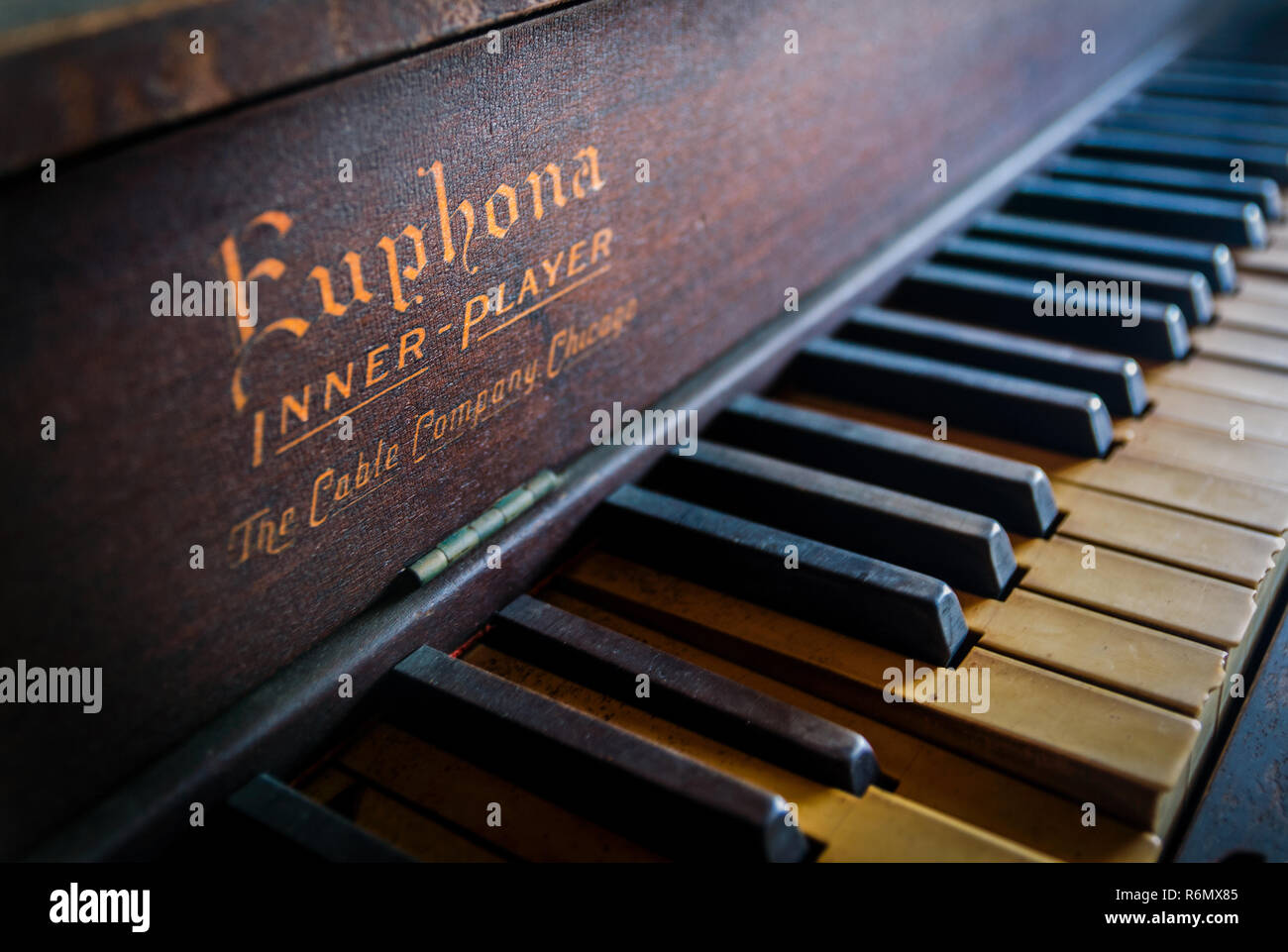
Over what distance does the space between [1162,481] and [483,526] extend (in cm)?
100

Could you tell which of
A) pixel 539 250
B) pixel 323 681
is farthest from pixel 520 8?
pixel 323 681

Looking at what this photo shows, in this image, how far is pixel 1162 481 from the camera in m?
1.60

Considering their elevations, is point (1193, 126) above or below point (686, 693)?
above

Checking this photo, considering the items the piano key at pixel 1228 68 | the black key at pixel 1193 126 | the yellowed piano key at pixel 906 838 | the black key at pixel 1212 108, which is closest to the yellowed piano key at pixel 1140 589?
the yellowed piano key at pixel 906 838

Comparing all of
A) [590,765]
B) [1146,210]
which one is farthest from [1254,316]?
[590,765]

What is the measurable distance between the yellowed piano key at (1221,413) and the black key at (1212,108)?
1.39 m

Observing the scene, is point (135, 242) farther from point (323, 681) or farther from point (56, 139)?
point (323, 681)

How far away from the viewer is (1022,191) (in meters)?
2.45

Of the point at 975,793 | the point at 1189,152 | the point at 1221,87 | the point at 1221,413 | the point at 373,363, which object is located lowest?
the point at 975,793

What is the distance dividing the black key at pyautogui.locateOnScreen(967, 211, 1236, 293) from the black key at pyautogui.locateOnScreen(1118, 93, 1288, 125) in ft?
2.50

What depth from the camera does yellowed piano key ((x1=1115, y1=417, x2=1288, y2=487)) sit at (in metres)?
→ 1.61

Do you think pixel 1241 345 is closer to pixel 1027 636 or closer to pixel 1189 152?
pixel 1189 152

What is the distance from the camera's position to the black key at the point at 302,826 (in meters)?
1.03

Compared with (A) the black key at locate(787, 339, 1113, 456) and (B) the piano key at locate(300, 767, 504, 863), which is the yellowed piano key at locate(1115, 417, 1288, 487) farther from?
(B) the piano key at locate(300, 767, 504, 863)
